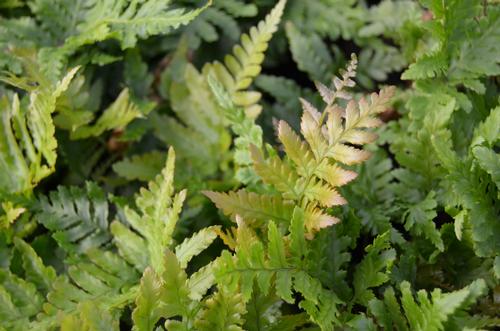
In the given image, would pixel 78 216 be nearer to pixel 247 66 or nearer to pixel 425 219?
pixel 247 66

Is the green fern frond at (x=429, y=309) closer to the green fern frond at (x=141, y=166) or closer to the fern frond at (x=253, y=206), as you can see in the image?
the fern frond at (x=253, y=206)

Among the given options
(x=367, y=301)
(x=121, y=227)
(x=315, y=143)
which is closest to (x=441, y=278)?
(x=367, y=301)

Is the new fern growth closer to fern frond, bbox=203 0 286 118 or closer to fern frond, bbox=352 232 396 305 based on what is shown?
fern frond, bbox=352 232 396 305

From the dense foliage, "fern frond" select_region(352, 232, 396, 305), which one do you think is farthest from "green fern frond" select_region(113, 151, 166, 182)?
"fern frond" select_region(352, 232, 396, 305)

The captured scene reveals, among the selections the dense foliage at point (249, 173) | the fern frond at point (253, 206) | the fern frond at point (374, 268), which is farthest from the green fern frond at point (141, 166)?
the fern frond at point (374, 268)

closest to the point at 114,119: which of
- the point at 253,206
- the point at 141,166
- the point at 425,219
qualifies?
the point at 141,166

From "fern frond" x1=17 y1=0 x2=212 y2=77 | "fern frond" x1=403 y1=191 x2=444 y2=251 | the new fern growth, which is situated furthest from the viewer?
"fern frond" x1=17 y1=0 x2=212 y2=77

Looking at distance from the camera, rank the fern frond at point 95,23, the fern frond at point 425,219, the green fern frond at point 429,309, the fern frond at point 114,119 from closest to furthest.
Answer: the green fern frond at point 429,309 < the fern frond at point 425,219 < the fern frond at point 95,23 < the fern frond at point 114,119

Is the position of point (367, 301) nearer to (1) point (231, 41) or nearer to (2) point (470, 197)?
(2) point (470, 197)
